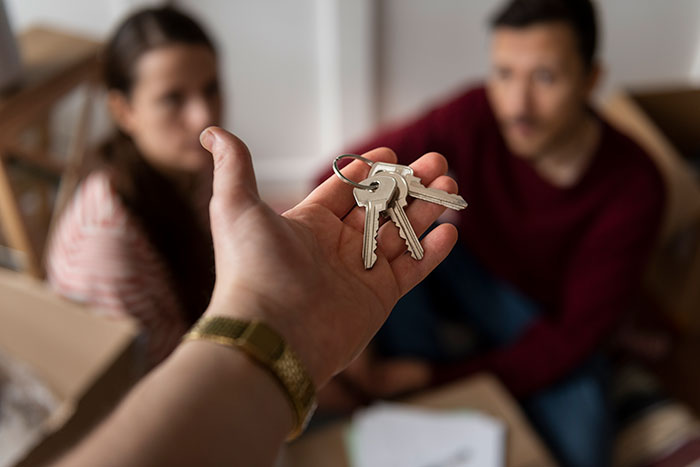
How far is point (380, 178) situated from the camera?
39 centimetres

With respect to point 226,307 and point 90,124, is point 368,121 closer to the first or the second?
point 90,124

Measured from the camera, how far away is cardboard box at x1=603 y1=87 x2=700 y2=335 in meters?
1.07

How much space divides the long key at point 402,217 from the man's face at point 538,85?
21.1 inches

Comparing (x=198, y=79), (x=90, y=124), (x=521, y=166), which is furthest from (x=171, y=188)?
(x=521, y=166)

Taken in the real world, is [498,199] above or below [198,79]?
below

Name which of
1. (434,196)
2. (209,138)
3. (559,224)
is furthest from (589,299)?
(209,138)

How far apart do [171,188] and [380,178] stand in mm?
480

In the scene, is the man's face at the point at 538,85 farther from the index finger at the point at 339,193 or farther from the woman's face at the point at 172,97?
the index finger at the point at 339,193

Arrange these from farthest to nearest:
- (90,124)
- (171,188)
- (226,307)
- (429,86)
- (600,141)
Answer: (429,86), (90,124), (600,141), (171,188), (226,307)

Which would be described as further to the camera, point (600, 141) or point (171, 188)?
point (600, 141)

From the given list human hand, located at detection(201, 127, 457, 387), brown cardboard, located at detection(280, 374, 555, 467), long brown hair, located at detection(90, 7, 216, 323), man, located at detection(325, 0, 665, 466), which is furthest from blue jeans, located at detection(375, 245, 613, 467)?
human hand, located at detection(201, 127, 457, 387)

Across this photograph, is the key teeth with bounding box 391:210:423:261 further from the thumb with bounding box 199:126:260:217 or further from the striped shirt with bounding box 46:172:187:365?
the striped shirt with bounding box 46:172:187:365

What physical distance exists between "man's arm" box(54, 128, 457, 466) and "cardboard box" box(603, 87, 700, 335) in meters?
0.87

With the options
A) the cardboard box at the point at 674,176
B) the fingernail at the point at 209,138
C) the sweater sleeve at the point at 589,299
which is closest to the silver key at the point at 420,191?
the fingernail at the point at 209,138
